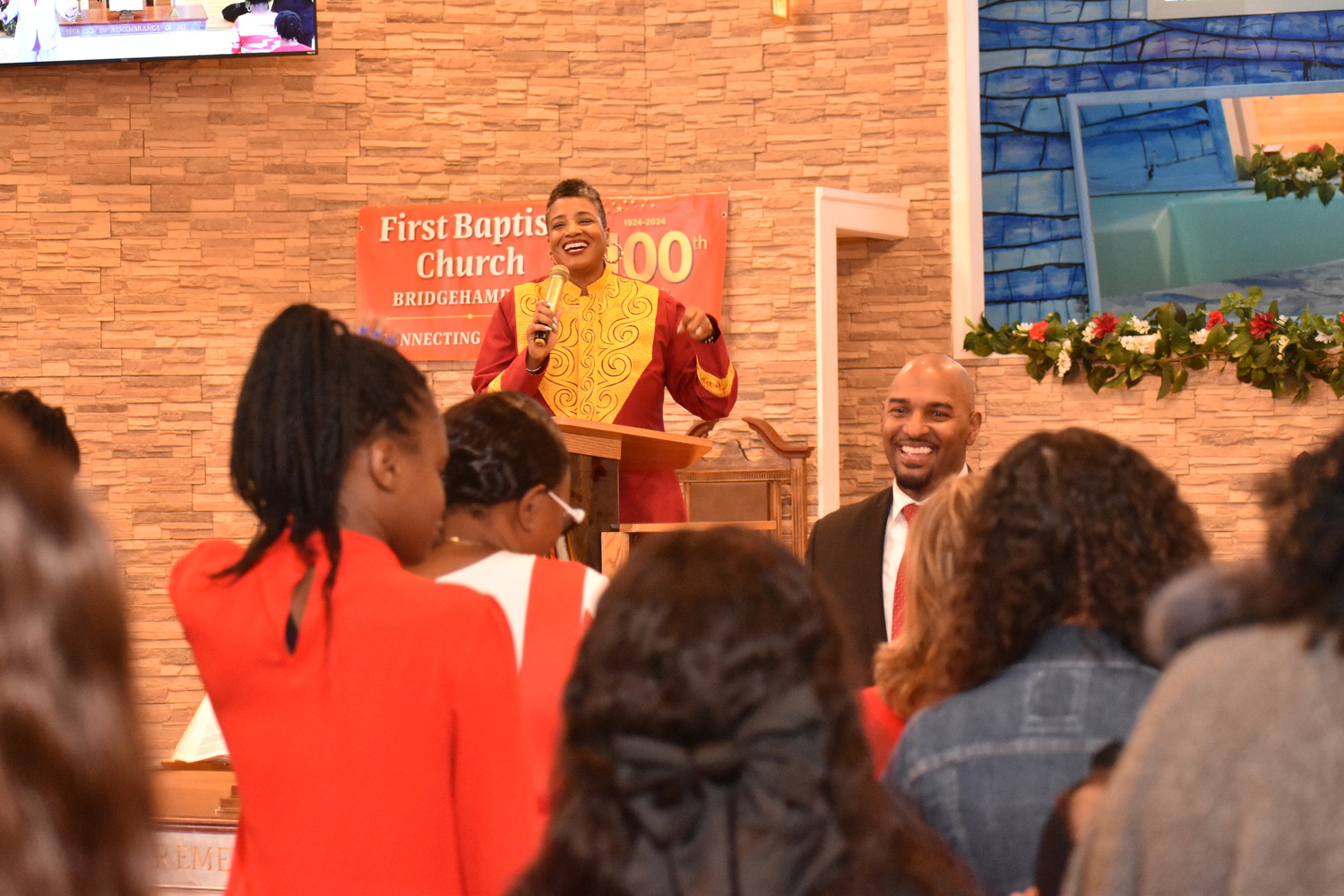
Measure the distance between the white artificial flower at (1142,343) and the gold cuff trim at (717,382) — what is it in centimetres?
309

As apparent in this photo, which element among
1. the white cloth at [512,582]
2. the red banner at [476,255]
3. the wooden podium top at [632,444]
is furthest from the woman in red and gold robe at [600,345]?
the red banner at [476,255]

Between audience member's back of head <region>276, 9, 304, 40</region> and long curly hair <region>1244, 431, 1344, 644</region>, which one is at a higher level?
audience member's back of head <region>276, 9, 304, 40</region>

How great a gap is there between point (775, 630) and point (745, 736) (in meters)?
0.08

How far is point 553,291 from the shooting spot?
12.3ft

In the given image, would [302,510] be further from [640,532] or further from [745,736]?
[640,532]

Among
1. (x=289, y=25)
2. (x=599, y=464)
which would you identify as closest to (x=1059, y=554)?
(x=599, y=464)

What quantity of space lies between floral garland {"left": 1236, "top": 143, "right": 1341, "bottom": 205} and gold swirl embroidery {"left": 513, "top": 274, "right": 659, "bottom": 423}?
414 centimetres

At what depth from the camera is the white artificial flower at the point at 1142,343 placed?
6.40 metres

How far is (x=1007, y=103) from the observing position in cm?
709

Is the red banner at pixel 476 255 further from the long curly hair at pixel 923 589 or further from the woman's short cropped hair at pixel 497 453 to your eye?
the long curly hair at pixel 923 589

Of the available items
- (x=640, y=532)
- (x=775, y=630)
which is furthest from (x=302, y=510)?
(x=640, y=532)

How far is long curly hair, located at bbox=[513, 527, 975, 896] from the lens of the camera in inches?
39.9

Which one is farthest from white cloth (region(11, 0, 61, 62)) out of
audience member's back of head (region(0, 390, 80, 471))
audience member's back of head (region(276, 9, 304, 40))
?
audience member's back of head (region(0, 390, 80, 471))

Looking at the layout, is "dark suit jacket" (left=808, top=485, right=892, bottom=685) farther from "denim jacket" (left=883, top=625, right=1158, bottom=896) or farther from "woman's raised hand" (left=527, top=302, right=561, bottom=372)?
"denim jacket" (left=883, top=625, right=1158, bottom=896)
